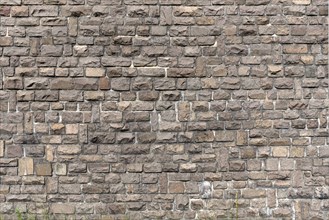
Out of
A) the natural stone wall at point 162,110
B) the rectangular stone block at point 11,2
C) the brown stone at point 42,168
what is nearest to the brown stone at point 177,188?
the natural stone wall at point 162,110

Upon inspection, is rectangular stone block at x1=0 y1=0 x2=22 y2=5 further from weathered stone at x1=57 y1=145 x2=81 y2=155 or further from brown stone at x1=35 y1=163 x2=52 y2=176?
brown stone at x1=35 y1=163 x2=52 y2=176

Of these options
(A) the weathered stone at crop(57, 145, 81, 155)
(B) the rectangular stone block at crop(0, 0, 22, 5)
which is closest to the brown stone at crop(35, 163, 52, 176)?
(A) the weathered stone at crop(57, 145, 81, 155)

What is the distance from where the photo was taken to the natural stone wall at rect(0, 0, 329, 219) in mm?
6055

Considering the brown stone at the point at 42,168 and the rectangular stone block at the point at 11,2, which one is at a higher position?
the rectangular stone block at the point at 11,2

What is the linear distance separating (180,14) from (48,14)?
65.1 inches

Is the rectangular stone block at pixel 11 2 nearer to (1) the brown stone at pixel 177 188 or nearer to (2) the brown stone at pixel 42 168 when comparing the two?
(2) the brown stone at pixel 42 168

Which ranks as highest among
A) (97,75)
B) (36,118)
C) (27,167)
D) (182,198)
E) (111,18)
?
(111,18)

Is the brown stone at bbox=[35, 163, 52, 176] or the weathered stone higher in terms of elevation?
the weathered stone

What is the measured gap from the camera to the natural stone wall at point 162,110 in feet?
19.9

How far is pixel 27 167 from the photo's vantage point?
19.8 ft

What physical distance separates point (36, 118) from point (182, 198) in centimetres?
208

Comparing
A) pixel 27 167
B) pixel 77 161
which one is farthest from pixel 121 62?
pixel 27 167

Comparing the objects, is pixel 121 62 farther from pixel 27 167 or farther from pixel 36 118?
pixel 27 167

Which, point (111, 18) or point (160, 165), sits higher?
point (111, 18)
